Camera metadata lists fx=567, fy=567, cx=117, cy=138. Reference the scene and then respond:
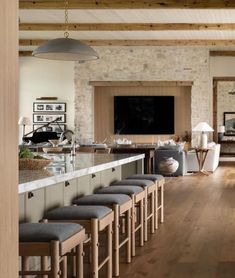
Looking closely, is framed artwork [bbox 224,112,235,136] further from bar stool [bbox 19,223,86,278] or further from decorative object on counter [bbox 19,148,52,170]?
bar stool [bbox 19,223,86,278]

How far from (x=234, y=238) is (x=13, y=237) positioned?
14.6 feet

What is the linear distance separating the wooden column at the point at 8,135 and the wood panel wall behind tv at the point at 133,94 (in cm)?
1549

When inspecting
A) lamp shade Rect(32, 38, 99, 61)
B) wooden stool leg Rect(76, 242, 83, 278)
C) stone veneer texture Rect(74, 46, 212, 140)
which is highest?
stone veneer texture Rect(74, 46, 212, 140)

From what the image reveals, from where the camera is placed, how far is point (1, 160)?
4.29 feet

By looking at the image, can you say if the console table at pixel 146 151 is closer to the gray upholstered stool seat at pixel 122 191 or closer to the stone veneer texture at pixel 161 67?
the stone veneer texture at pixel 161 67

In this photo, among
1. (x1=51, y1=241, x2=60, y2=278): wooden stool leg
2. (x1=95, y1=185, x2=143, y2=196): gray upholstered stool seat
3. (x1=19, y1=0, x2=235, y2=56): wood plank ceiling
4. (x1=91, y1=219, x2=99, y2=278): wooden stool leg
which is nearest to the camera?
(x1=51, y1=241, x2=60, y2=278): wooden stool leg

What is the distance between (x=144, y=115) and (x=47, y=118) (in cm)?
293

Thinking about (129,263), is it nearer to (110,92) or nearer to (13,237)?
(13,237)

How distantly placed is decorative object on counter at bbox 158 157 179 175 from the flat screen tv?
13.9 feet

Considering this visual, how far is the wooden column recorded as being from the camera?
1.32 m

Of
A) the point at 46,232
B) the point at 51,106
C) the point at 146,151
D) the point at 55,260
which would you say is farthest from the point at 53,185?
the point at 51,106

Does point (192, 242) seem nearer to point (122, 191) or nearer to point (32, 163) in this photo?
point (122, 191)

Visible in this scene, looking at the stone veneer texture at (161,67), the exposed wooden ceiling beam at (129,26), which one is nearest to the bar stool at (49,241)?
the exposed wooden ceiling beam at (129,26)

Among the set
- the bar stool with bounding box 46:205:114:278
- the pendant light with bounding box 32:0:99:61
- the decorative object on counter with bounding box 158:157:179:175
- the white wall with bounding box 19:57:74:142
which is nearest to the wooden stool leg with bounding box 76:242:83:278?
the bar stool with bounding box 46:205:114:278
